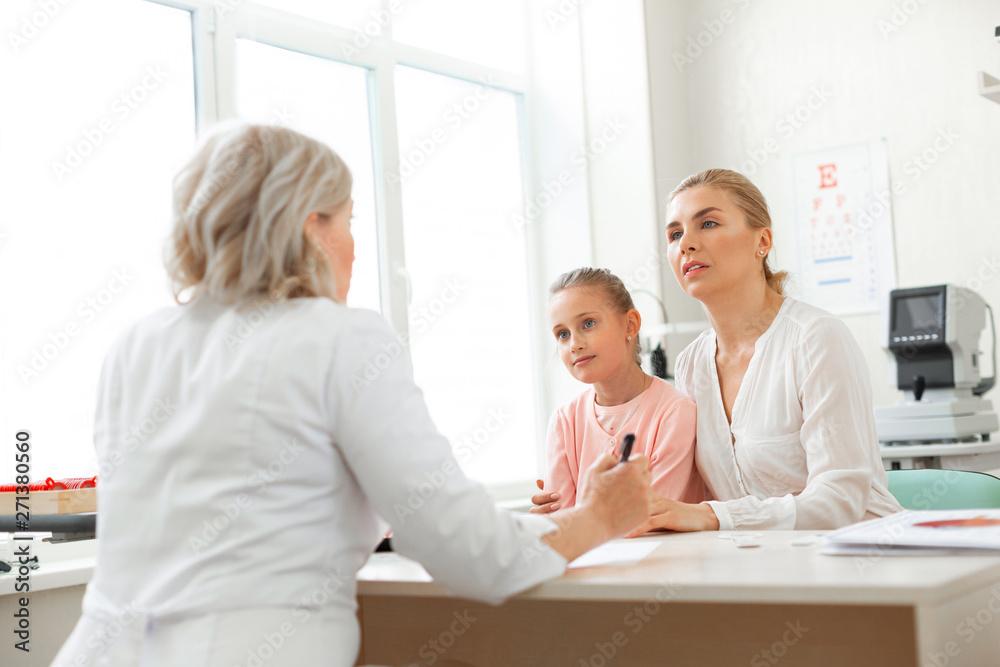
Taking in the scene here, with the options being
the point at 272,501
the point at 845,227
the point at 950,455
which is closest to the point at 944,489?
the point at 950,455

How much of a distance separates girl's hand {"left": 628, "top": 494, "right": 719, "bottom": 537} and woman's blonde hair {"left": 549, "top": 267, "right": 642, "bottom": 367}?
597 millimetres

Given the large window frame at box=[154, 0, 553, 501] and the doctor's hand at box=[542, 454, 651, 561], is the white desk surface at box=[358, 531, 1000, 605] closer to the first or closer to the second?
the doctor's hand at box=[542, 454, 651, 561]

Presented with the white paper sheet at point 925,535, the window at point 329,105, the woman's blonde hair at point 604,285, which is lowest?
the white paper sheet at point 925,535

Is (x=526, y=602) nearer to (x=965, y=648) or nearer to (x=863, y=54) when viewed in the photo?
(x=965, y=648)

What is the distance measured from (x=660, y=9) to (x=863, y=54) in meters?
0.85

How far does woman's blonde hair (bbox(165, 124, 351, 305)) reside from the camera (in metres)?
1.05

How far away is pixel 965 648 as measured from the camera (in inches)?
41.0

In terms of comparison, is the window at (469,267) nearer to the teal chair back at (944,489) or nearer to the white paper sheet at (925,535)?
the teal chair back at (944,489)

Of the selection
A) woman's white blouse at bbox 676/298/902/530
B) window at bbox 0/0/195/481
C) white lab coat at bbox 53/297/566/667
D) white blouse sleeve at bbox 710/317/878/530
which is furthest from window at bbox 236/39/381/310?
white lab coat at bbox 53/297/566/667

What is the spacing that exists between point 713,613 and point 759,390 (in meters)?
0.52

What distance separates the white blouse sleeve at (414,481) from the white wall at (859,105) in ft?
9.52

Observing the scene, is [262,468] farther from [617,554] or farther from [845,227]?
[845,227]

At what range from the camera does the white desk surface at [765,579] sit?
0.88 m

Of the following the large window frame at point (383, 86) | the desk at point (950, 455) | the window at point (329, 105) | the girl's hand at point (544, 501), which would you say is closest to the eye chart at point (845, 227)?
the desk at point (950, 455)
